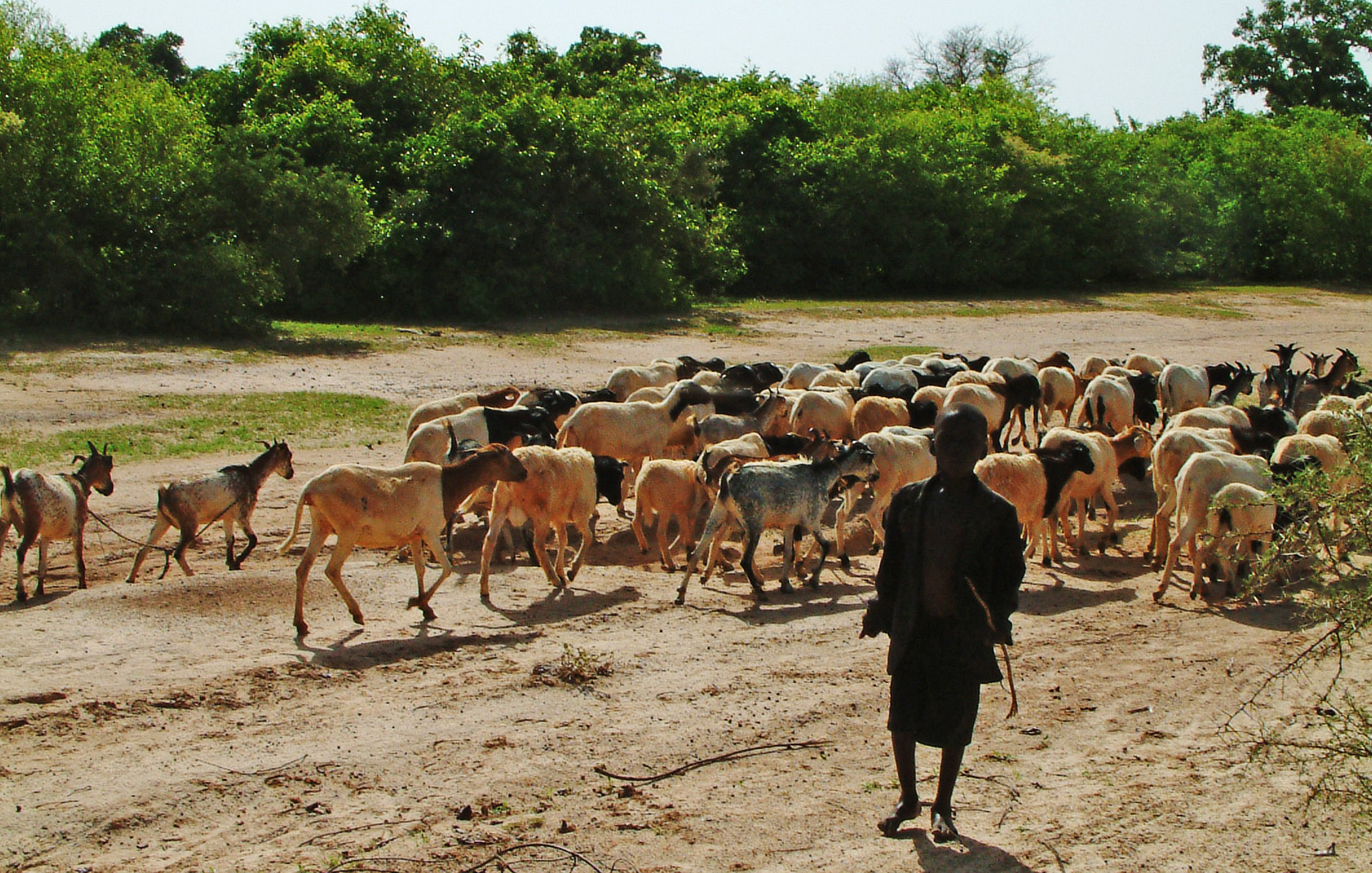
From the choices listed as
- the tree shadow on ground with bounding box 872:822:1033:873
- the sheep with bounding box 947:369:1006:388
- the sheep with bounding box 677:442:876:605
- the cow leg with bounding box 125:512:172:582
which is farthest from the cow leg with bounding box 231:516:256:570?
the sheep with bounding box 947:369:1006:388

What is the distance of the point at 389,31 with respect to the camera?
30156 millimetres

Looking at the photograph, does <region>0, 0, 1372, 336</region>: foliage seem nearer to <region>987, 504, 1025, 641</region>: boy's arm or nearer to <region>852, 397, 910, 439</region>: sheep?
<region>852, 397, 910, 439</region>: sheep

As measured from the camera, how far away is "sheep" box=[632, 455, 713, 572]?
10.5m

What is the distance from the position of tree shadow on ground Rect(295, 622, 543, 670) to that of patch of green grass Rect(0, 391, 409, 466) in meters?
6.04

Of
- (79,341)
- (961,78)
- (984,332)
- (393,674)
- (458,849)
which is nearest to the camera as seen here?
(458,849)

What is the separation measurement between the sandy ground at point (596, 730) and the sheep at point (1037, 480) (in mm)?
563

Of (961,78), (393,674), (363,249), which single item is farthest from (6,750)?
(961,78)

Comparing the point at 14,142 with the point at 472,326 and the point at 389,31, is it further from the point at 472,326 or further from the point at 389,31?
the point at 389,31

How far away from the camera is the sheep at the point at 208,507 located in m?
9.70

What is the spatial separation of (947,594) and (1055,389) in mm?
12322

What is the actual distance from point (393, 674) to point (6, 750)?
2.01 metres

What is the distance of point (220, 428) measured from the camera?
14883 millimetres

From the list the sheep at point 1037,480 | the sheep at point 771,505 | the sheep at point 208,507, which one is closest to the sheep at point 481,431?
the sheep at point 208,507

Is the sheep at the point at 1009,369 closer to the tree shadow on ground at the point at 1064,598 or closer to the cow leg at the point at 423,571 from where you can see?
the tree shadow on ground at the point at 1064,598
